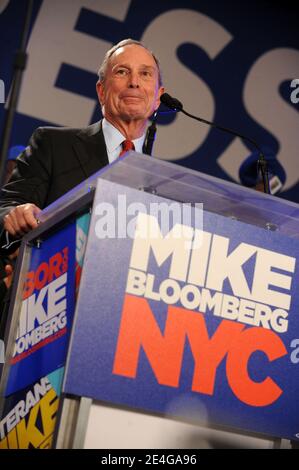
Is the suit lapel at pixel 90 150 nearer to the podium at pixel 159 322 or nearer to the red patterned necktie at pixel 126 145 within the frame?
the red patterned necktie at pixel 126 145

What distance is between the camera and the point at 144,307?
1405mm

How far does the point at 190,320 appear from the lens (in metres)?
1.45

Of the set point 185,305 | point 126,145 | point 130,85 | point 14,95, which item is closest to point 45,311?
point 185,305

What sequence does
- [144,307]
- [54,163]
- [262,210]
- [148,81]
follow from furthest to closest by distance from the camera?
[148,81] < [54,163] < [262,210] < [144,307]

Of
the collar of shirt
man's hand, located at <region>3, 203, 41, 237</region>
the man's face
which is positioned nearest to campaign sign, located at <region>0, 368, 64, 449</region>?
man's hand, located at <region>3, 203, 41, 237</region>

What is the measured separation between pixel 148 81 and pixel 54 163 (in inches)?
22.9

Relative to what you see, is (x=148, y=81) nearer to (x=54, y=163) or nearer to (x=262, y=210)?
(x=54, y=163)

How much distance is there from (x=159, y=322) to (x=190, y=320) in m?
0.07

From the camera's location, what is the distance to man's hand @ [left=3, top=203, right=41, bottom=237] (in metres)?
1.75

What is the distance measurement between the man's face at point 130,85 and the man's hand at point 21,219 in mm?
852

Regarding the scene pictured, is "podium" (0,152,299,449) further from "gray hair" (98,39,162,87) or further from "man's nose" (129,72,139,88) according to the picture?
"gray hair" (98,39,162,87)

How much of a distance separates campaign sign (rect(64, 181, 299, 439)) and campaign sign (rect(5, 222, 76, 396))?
96 millimetres

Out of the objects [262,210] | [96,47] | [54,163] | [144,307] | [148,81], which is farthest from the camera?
[96,47]

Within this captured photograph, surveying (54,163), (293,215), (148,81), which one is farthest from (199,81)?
(293,215)
